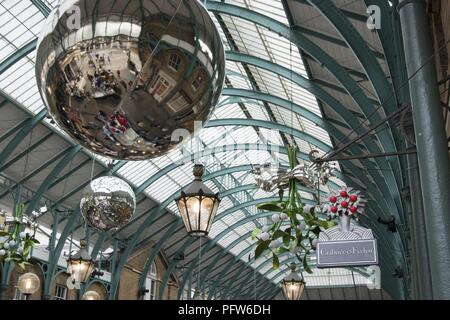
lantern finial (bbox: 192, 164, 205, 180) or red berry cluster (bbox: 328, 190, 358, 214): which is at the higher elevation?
lantern finial (bbox: 192, 164, 205, 180)

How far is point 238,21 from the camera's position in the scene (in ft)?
46.2

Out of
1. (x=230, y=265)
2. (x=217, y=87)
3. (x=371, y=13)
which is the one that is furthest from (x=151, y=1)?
(x=230, y=265)

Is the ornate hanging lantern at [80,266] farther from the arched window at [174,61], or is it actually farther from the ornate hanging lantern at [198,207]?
the arched window at [174,61]

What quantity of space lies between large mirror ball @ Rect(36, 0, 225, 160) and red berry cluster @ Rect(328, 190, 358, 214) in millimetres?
4708

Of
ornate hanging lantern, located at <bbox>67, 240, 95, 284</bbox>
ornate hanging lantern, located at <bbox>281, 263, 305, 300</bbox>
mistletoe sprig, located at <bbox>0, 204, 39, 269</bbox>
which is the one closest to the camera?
ornate hanging lantern, located at <bbox>281, 263, 305, 300</bbox>

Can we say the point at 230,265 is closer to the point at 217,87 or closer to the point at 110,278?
the point at 110,278

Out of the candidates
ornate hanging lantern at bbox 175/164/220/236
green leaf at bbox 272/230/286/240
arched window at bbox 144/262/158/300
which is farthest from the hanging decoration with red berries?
arched window at bbox 144/262/158/300

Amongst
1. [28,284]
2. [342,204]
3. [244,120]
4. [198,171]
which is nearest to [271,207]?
[342,204]

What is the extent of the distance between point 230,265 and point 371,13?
27.7m

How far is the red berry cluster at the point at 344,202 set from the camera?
20.2ft

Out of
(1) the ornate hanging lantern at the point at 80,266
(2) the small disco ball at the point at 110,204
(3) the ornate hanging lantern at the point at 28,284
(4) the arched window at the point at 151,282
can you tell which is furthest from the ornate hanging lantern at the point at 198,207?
(4) the arched window at the point at 151,282

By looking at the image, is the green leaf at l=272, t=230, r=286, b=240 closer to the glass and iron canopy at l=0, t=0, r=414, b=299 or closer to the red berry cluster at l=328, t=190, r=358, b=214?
the red berry cluster at l=328, t=190, r=358, b=214

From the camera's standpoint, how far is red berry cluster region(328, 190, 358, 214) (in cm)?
616

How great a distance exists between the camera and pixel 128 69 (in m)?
1.52
